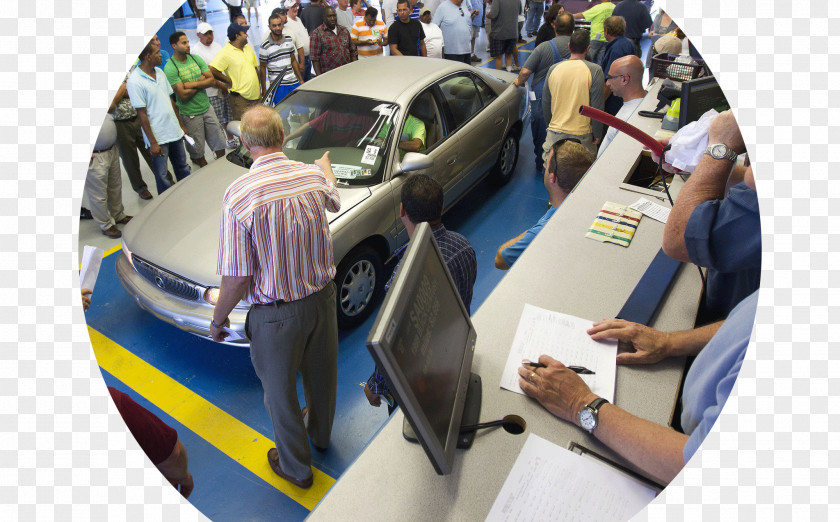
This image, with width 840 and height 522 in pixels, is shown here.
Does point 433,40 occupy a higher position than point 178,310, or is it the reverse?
point 433,40

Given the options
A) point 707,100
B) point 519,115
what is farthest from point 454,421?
point 519,115

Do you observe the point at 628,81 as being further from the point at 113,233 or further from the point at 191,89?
the point at 113,233

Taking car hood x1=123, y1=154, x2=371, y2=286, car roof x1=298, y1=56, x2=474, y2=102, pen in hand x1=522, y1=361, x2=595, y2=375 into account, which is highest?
car roof x1=298, y1=56, x2=474, y2=102

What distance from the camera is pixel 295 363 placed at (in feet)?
8.99

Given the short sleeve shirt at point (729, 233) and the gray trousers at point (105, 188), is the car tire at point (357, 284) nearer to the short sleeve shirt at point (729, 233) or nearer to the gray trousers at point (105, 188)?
the short sleeve shirt at point (729, 233)

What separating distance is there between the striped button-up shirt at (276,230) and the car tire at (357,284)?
1.24 m

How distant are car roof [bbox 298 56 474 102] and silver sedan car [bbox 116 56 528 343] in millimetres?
11

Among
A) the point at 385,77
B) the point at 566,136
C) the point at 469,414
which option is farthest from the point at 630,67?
the point at 469,414

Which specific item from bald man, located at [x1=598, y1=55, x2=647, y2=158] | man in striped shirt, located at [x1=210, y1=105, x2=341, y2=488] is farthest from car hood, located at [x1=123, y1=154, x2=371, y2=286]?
bald man, located at [x1=598, y1=55, x2=647, y2=158]

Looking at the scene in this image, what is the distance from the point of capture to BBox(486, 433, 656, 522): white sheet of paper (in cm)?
157

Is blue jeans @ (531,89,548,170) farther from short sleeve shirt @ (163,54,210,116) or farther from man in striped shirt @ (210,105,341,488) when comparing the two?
man in striped shirt @ (210,105,341,488)

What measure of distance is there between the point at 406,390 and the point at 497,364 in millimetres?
827

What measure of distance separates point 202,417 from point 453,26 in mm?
7368

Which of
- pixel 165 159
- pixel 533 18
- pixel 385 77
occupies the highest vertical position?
pixel 385 77
